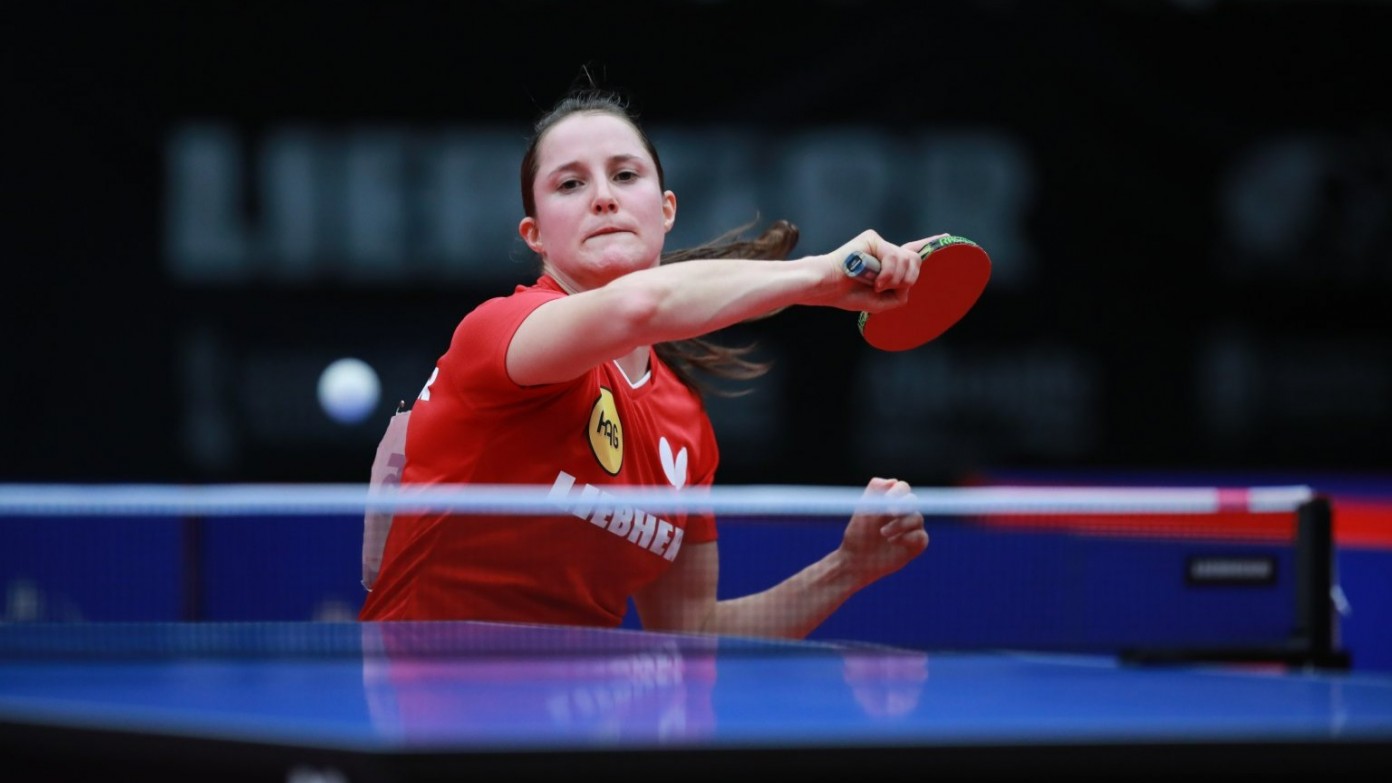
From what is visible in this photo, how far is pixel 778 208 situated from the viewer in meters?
6.61

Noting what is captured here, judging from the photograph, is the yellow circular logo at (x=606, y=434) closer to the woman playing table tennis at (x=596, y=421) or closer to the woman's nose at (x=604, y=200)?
the woman playing table tennis at (x=596, y=421)

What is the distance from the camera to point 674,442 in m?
3.29

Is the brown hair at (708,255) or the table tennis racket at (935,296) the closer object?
the table tennis racket at (935,296)

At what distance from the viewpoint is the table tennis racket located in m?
2.77

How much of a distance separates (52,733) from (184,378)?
4.82 m

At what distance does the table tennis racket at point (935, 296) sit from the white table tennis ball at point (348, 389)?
12.3ft

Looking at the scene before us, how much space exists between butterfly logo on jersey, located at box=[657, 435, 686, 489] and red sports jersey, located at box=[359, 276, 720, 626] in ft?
0.30

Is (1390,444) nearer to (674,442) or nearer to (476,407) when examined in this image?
(674,442)

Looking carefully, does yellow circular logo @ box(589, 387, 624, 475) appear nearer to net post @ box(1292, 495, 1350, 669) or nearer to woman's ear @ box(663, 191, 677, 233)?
woman's ear @ box(663, 191, 677, 233)

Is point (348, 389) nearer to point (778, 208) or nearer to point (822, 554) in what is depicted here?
point (778, 208)

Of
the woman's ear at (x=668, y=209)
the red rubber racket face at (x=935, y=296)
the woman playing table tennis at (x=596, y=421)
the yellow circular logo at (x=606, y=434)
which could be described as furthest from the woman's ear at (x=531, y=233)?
the red rubber racket face at (x=935, y=296)

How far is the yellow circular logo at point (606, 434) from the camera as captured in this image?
117 inches

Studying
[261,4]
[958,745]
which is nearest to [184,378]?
[261,4]

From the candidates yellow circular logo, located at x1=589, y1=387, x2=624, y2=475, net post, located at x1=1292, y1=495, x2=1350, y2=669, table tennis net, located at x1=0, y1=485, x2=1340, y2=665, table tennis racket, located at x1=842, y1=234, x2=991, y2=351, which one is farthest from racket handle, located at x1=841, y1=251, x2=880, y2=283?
net post, located at x1=1292, y1=495, x2=1350, y2=669
